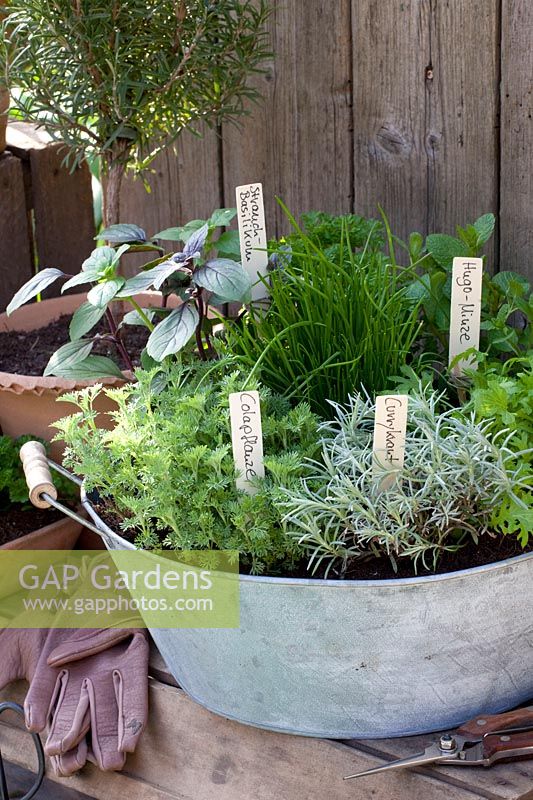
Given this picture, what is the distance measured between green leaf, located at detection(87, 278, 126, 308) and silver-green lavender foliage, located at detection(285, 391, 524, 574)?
366mm

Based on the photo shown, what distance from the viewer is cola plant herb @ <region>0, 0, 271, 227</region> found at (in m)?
1.33

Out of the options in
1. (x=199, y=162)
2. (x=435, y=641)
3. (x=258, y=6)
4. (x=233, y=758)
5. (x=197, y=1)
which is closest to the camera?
(x=435, y=641)

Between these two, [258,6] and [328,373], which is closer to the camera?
[328,373]

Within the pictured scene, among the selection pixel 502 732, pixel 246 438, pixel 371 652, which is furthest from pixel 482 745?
pixel 246 438

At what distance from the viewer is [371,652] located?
883mm

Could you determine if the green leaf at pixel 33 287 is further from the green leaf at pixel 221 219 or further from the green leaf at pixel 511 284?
the green leaf at pixel 511 284

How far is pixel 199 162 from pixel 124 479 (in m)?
0.91

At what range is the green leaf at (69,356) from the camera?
1.24 meters

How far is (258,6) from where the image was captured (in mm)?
1535

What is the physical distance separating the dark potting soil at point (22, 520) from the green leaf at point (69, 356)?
0.92ft

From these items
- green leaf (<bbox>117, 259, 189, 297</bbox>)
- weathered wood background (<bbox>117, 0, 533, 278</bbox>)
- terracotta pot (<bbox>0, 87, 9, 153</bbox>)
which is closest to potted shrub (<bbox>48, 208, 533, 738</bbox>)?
green leaf (<bbox>117, 259, 189, 297</bbox>)

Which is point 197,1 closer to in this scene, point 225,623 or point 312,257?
point 312,257

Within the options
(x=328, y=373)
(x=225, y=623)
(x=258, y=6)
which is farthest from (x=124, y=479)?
(x=258, y=6)

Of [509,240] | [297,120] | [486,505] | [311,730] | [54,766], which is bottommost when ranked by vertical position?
[54,766]
